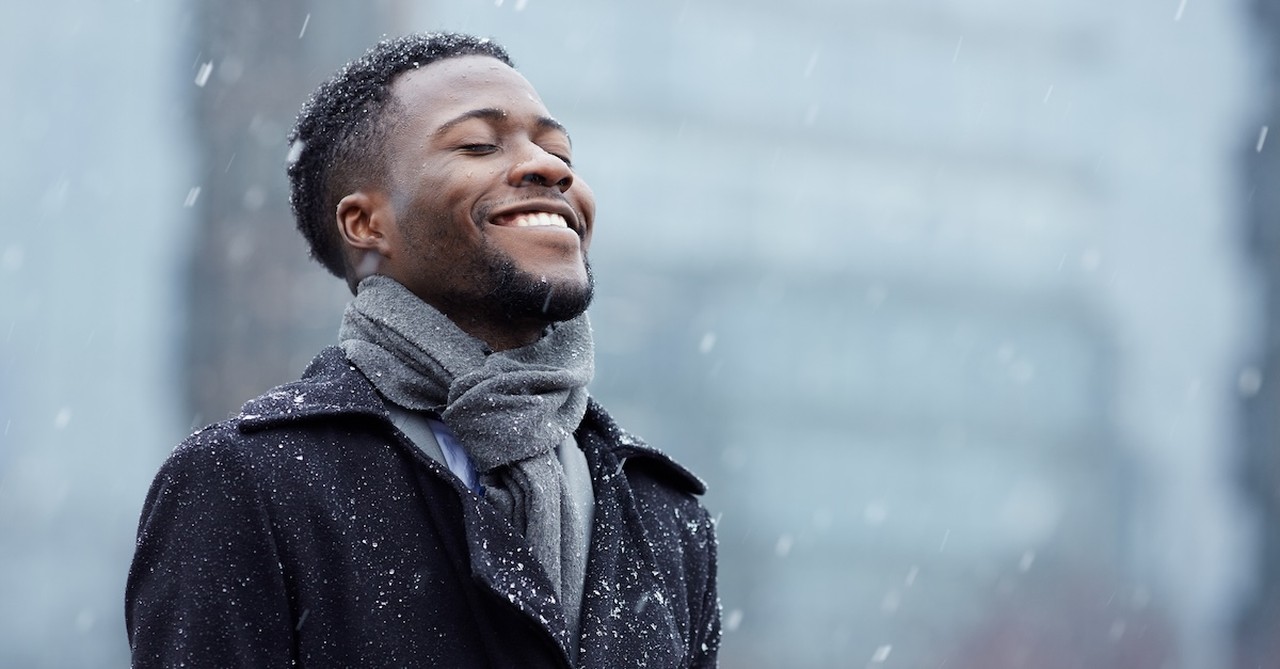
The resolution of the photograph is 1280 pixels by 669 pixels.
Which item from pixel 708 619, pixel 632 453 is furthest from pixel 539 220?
pixel 708 619

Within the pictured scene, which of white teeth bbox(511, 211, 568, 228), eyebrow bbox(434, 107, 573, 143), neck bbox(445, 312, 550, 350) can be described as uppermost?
eyebrow bbox(434, 107, 573, 143)

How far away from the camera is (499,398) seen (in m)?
2.72

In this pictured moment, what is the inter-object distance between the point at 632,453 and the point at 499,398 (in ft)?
1.43

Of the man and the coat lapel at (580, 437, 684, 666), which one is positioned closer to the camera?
the man

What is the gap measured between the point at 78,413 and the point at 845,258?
22.0m

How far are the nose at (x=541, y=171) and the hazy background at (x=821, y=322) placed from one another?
32.3 meters

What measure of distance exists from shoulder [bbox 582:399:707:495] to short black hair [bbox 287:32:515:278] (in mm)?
608

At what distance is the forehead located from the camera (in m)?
3.08

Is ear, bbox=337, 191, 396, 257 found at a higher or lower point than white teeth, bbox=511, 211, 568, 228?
lower

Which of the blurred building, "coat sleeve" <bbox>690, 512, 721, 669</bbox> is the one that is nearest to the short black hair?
"coat sleeve" <bbox>690, 512, 721, 669</bbox>

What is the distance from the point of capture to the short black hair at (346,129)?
10.4ft

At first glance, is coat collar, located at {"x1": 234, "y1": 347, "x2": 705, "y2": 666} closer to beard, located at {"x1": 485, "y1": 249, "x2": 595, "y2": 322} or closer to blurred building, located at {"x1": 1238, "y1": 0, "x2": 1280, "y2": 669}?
Result: beard, located at {"x1": 485, "y1": 249, "x2": 595, "y2": 322}

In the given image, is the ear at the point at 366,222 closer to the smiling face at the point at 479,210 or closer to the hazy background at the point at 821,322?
the smiling face at the point at 479,210

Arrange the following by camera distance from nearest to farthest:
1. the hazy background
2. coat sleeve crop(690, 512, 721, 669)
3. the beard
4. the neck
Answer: the beard → the neck → coat sleeve crop(690, 512, 721, 669) → the hazy background
